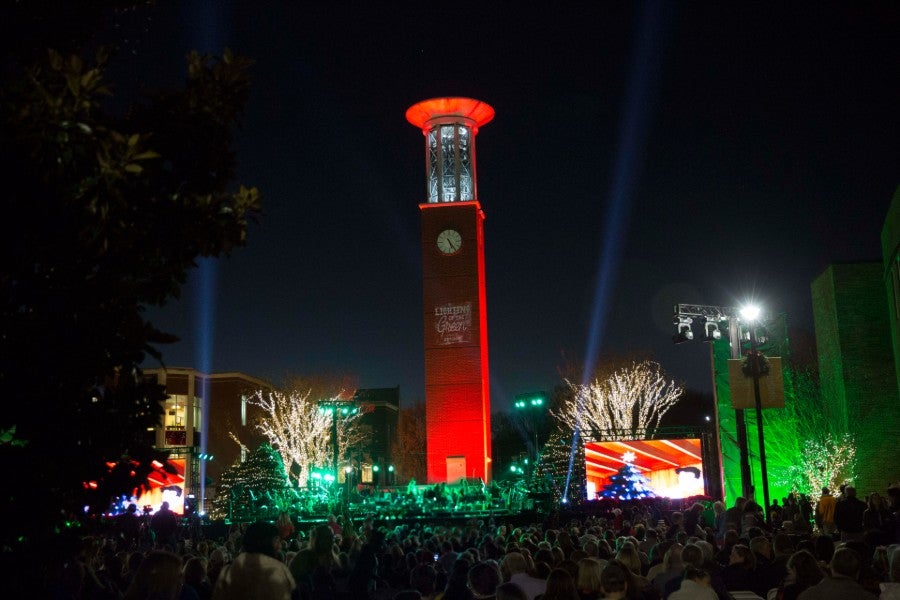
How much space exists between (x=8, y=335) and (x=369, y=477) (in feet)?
286

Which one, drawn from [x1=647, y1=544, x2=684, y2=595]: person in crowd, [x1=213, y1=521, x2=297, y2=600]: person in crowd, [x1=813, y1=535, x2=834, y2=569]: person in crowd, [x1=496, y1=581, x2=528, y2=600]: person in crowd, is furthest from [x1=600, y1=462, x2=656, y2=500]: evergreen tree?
[x1=496, y1=581, x2=528, y2=600]: person in crowd

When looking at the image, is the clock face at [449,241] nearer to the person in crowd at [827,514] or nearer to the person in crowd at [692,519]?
the person in crowd at [827,514]

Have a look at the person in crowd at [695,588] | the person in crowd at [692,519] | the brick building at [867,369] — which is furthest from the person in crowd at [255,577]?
the brick building at [867,369]

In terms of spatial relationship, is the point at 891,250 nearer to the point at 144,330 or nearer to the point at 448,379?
the point at 144,330

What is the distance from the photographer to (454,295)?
5041 centimetres

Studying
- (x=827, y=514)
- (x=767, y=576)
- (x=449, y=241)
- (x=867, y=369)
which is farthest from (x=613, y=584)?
(x=449, y=241)

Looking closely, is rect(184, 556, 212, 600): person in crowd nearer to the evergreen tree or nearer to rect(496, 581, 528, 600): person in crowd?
rect(496, 581, 528, 600): person in crowd

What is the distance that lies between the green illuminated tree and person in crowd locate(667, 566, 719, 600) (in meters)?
4.01

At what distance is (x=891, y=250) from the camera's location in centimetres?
2256

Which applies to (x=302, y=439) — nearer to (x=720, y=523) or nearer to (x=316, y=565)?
(x=720, y=523)

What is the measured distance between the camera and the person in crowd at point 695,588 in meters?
6.69

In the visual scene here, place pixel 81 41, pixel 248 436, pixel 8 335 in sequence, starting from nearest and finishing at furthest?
1. pixel 8 335
2. pixel 81 41
3. pixel 248 436

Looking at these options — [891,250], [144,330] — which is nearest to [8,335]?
[144,330]

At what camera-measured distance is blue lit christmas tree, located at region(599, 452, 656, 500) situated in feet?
114
